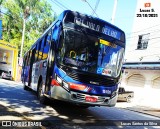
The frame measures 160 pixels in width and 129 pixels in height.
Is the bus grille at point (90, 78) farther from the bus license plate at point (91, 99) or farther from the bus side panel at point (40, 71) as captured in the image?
the bus side panel at point (40, 71)

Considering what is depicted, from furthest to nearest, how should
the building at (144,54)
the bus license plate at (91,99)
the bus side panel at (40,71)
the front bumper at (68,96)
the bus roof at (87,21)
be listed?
the building at (144,54)
the bus side panel at (40,71)
the bus roof at (87,21)
the bus license plate at (91,99)
the front bumper at (68,96)

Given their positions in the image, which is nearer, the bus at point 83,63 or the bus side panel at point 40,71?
the bus at point 83,63

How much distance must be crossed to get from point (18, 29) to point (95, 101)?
42.2m

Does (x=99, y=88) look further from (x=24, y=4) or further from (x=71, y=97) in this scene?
(x=24, y=4)

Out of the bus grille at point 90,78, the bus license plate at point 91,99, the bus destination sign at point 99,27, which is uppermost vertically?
the bus destination sign at point 99,27

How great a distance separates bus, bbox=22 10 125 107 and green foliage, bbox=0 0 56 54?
38505mm

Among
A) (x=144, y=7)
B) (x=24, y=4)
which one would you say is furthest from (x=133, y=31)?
(x=24, y=4)

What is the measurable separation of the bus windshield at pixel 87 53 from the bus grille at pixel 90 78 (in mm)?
171

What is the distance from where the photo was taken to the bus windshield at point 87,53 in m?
8.39

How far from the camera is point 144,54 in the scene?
974 inches

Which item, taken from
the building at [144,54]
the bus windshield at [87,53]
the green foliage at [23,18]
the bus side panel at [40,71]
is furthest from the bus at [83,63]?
the green foliage at [23,18]

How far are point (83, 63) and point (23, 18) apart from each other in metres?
40.5

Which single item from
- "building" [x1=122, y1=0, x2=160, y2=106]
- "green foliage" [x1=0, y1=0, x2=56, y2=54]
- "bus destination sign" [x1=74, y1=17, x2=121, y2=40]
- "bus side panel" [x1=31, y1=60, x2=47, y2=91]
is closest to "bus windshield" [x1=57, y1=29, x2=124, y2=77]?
"bus destination sign" [x1=74, y1=17, x2=121, y2=40]

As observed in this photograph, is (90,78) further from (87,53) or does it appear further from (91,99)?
(87,53)
